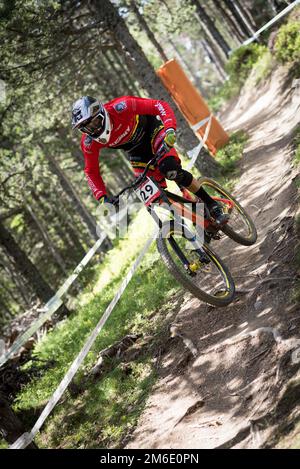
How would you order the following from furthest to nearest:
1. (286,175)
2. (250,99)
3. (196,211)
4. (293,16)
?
1. (250,99)
2. (293,16)
3. (286,175)
4. (196,211)

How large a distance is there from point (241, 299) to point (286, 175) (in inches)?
125

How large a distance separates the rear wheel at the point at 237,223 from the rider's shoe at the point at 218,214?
17cm

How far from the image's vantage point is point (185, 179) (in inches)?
268

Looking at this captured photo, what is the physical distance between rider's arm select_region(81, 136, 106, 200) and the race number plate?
24.2 inches

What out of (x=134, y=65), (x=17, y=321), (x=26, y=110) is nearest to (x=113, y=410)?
(x=134, y=65)

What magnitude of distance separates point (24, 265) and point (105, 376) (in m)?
7.50

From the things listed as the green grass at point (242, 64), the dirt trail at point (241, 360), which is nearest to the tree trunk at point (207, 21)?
the green grass at point (242, 64)

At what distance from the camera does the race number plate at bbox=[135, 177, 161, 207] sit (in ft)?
20.5

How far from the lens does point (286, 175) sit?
8570 mm

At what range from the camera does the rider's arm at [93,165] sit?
6672 millimetres

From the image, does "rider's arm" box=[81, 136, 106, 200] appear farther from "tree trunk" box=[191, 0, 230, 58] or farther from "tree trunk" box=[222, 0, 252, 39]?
"tree trunk" box=[191, 0, 230, 58]

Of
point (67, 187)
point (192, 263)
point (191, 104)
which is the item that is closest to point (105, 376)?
point (192, 263)

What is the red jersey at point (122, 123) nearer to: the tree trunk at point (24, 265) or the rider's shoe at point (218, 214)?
the rider's shoe at point (218, 214)
